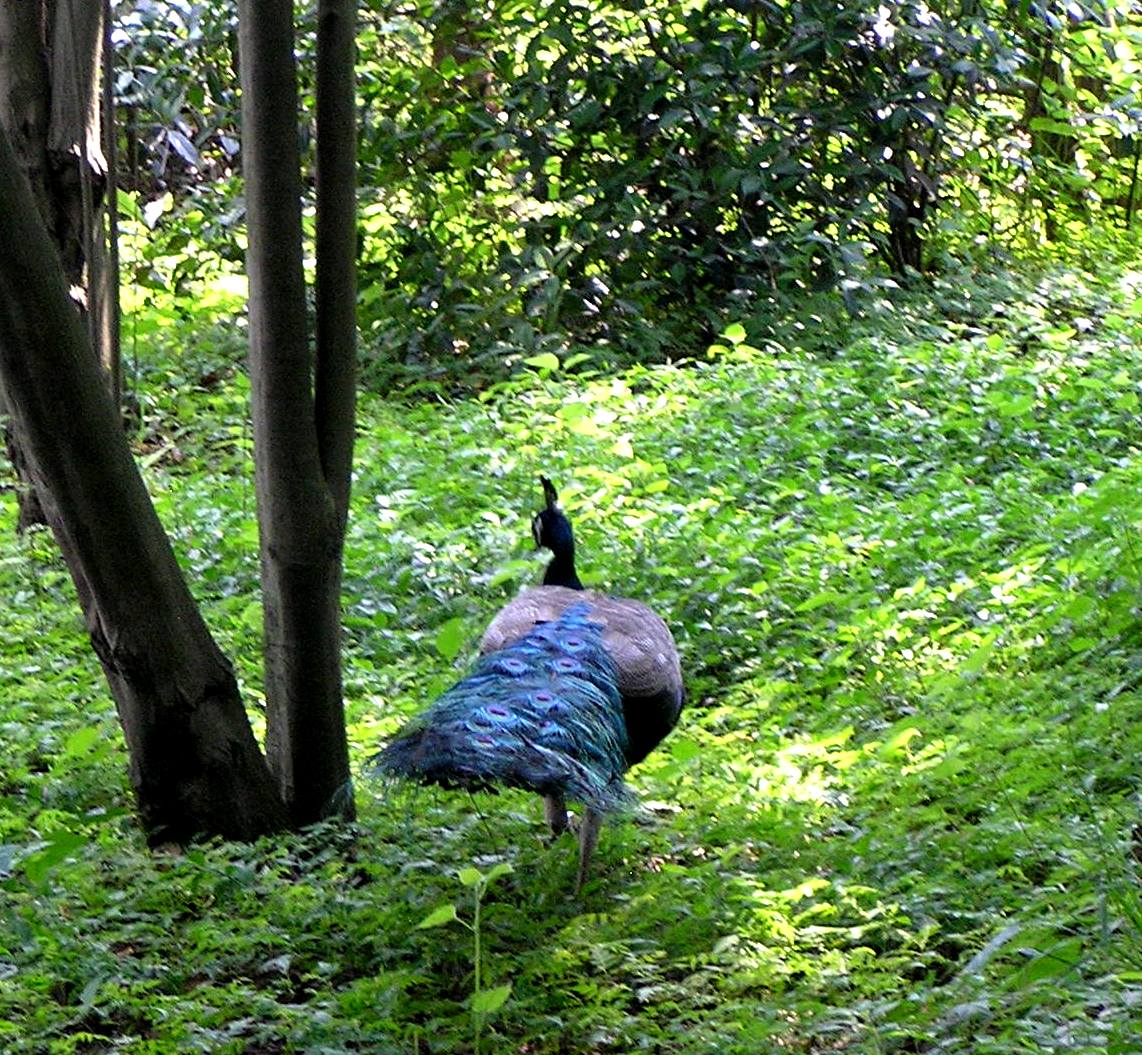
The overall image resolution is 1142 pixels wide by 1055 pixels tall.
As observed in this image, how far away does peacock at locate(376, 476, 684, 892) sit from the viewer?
12.4ft

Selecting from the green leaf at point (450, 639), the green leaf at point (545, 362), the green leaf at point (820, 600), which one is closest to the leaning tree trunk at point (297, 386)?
the green leaf at point (450, 639)

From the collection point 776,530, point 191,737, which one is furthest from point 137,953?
point 776,530

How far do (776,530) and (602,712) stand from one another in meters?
2.84

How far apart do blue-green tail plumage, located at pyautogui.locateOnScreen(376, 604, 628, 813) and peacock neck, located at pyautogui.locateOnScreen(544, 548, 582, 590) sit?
1174 mm

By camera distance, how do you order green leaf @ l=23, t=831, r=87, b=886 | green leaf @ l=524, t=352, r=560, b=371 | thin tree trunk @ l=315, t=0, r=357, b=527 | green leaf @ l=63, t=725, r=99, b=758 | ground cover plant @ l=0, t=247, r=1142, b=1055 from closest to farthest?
1. green leaf @ l=23, t=831, r=87, b=886
2. ground cover plant @ l=0, t=247, r=1142, b=1055
3. thin tree trunk @ l=315, t=0, r=357, b=527
4. green leaf @ l=63, t=725, r=99, b=758
5. green leaf @ l=524, t=352, r=560, b=371

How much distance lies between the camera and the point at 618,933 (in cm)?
406

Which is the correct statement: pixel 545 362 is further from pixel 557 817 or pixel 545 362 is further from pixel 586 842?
pixel 586 842

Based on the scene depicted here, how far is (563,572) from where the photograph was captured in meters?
5.76

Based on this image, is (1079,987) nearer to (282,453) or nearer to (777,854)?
(777,854)

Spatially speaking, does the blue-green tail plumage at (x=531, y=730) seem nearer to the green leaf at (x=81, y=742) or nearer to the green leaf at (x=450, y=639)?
the green leaf at (x=450, y=639)

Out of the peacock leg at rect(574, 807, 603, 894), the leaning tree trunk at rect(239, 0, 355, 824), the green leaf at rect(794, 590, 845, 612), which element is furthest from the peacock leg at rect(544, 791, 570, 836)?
the green leaf at rect(794, 590, 845, 612)

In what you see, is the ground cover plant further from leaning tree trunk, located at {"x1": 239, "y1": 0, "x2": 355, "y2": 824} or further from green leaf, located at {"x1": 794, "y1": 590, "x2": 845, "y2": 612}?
leaning tree trunk, located at {"x1": 239, "y1": 0, "x2": 355, "y2": 824}

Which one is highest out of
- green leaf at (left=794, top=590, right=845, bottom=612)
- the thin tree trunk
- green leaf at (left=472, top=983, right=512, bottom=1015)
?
the thin tree trunk

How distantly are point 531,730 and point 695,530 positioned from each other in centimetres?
317
